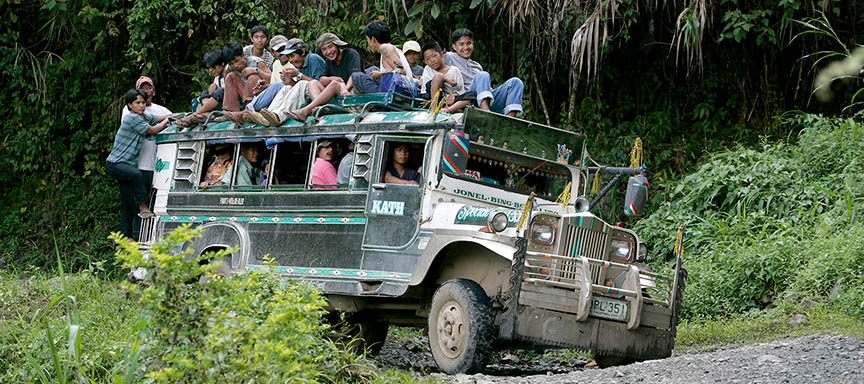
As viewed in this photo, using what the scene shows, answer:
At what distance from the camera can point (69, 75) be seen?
17.5m

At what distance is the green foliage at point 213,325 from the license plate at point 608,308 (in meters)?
2.44

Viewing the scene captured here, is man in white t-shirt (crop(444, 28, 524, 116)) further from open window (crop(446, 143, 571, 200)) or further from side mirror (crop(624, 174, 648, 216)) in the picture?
side mirror (crop(624, 174, 648, 216))

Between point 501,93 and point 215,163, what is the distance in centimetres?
300

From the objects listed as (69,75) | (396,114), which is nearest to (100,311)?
(396,114)

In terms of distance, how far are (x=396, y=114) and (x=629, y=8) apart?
16.8 ft

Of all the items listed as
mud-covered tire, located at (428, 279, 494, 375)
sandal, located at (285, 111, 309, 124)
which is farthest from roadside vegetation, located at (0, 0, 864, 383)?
sandal, located at (285, 111, 309, 124)

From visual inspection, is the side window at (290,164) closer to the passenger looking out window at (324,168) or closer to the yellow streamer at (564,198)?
the passenger looking out window at (324,168)

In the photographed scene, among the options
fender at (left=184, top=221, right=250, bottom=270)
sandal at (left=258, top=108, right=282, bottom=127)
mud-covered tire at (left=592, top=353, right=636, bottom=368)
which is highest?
sandal at (left=258, top=108, right=282, bottom=127)

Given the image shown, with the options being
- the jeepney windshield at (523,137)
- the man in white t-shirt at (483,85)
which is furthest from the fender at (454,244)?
the man in white t-shirt at (483,85)

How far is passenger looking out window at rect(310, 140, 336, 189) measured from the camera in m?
10.2

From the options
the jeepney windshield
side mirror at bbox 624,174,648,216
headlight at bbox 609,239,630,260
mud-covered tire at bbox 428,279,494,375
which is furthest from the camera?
the jeepney windshield

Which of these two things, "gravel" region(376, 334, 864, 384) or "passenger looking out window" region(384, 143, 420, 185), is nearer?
"gravel" region(376, 334, 864, 384)

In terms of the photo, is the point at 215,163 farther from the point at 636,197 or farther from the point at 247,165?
the point at 636,197

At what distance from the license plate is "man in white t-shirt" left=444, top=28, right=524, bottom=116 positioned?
220 centimetres
